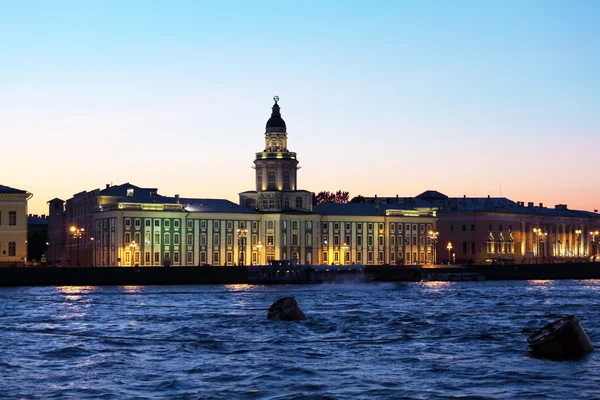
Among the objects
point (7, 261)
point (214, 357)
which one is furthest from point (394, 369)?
point (7, 261)

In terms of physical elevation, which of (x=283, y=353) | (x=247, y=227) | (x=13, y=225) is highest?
(x=247, y=227)

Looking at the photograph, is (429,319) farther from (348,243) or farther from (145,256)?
(348,243)

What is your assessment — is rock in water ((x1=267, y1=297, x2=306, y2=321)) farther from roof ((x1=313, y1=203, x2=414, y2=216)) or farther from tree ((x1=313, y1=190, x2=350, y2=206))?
tree ((x1=313, y1=190, x2=350, y2=206))

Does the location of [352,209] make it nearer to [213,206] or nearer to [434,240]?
[434,240]

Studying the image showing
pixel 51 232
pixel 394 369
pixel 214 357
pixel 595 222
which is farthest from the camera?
pixel 595 222

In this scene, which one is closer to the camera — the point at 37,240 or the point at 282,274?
the point at 282,274

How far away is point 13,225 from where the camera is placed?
3622 inches

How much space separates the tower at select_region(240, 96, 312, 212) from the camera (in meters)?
126

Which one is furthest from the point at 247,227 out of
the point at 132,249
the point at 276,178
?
the point at 132,249

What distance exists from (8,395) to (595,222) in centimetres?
14317

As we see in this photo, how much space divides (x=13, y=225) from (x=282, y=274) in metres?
24.2

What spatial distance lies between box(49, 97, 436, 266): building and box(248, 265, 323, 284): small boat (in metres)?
14.6

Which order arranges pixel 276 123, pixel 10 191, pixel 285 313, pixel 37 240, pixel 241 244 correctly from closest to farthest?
pixel 285 313, pixel 10 191, pixel 241 244, pixel 276 123, pixel 37 240

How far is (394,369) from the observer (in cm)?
3095
